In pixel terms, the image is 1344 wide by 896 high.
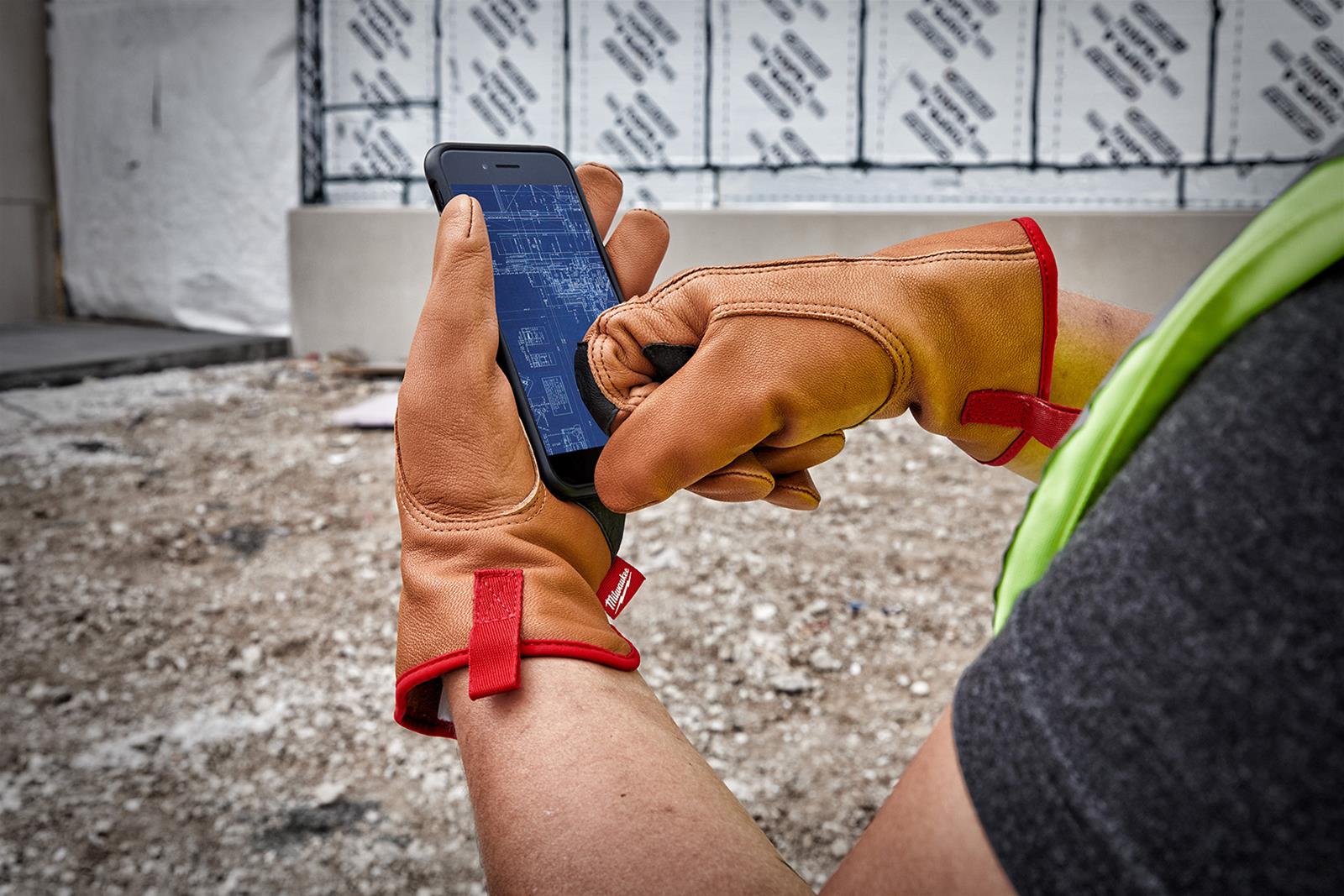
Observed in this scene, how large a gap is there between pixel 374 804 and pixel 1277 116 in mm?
3913

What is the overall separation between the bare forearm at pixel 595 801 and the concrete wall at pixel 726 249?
2.87 metres

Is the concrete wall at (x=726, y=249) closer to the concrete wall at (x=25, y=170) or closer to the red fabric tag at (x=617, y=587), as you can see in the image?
the concrete wall at (x=25, y=170)

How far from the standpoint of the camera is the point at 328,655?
187cm

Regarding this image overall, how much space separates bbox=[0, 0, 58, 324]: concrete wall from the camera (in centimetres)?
516

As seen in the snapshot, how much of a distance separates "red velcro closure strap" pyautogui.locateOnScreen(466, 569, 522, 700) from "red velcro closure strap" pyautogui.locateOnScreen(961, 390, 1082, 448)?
1.41ft

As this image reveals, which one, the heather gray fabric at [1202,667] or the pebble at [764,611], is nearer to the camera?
the heather gray fabric at [1202,667]

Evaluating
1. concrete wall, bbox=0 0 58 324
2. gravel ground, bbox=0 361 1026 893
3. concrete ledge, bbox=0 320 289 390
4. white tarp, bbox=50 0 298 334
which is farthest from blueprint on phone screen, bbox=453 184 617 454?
concrete wall, bbox=0 0 58 324

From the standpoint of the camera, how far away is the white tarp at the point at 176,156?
468 cm

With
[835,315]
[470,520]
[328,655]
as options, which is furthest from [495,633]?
[328,655]

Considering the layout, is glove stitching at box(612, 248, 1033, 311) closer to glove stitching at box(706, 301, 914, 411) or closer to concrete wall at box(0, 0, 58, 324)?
glove stitching at box(706, 301, 914, 411)

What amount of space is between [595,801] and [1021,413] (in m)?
0.53

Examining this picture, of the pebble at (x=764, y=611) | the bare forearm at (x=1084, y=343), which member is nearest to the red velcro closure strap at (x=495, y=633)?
the bare forearm at (x=1084, y=343)

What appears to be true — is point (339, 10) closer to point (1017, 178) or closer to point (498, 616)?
point (1017, 178)

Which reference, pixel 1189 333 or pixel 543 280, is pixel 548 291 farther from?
pixel 1189 333
